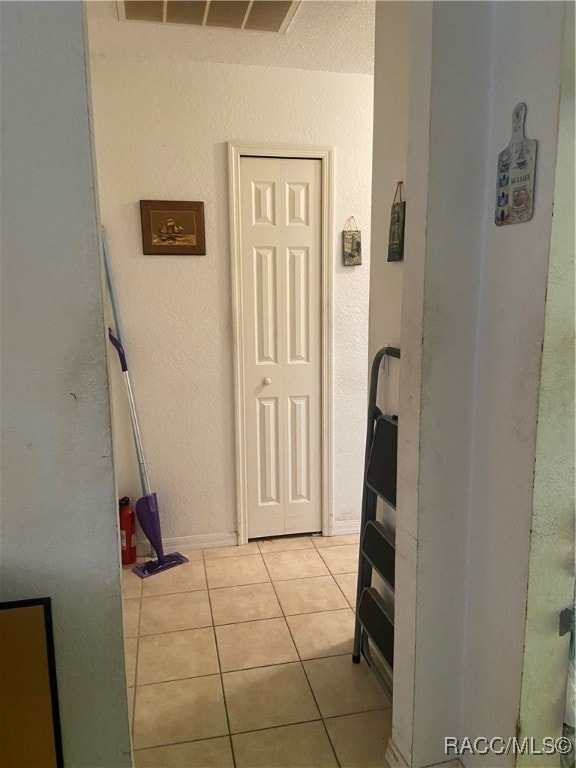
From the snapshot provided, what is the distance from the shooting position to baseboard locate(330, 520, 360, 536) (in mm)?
3271

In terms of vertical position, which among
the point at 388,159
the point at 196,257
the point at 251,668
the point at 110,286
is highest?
the point at 388,159

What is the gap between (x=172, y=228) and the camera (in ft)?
9.16

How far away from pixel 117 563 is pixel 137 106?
2.25m

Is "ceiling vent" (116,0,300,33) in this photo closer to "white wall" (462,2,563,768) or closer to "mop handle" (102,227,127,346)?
"mop handle" (102,227,127,346)

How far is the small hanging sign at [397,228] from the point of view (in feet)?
5.57

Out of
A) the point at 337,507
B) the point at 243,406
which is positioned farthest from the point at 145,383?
the point at 337,507

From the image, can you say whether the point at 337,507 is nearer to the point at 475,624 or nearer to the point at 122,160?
the point at 475,624

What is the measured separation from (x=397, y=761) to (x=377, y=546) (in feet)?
2.06

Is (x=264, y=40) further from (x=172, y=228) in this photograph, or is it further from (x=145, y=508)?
(x=145, y=508)

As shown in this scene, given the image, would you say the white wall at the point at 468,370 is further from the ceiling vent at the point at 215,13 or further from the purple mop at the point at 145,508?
the purple mop at the point at 145,508

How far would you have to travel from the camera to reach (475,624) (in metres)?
1.53

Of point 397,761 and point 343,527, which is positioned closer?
point 397,761

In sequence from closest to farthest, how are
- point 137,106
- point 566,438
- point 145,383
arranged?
point 566,438, point 137,106, point 145,383

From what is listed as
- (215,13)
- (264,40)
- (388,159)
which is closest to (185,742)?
(388,159)
